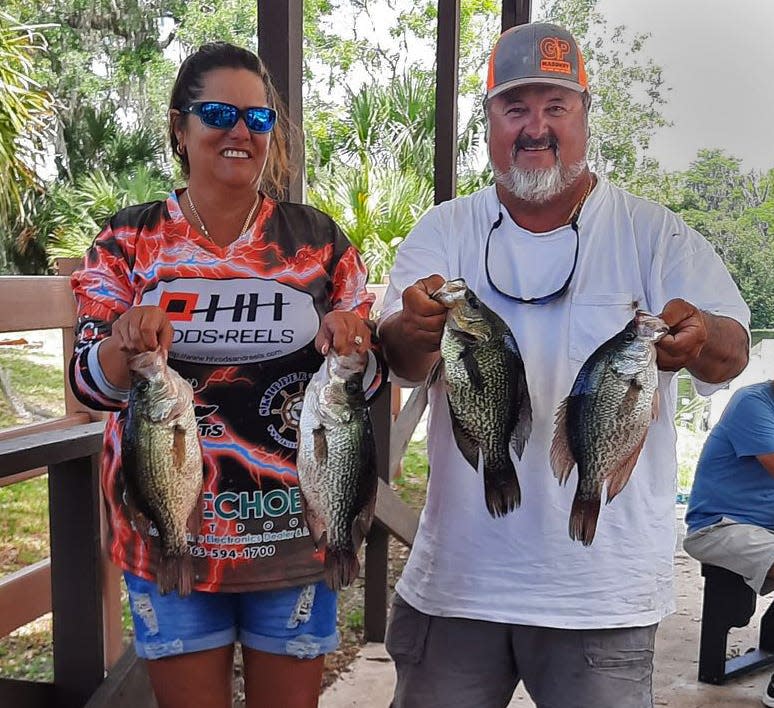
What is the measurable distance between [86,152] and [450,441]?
53.1 ft

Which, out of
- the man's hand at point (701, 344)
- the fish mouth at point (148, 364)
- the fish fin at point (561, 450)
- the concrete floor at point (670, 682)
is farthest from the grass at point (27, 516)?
the man's hand at point (701, 344)

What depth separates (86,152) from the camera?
16.4 m

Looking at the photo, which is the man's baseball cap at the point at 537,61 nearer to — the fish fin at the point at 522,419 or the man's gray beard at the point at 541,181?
the man's gray beard at the point at 541,181

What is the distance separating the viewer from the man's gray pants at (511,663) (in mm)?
1666

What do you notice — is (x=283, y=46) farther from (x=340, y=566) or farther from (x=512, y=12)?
(x=512, y=12)

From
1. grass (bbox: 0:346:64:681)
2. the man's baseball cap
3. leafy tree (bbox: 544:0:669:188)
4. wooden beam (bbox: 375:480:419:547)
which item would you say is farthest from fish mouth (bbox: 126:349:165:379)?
leafy tree (bbox: 544:0:669:188)

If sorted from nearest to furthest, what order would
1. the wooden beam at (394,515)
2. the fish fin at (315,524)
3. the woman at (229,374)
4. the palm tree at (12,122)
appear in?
the fish fin at (315,524) → the woman at (229,374) → the wooden beam at (394,515) → the palm tree at (12,122)

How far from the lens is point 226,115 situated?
1710 mm

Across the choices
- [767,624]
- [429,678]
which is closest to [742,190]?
[767,624]

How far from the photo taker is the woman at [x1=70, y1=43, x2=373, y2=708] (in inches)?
64.5

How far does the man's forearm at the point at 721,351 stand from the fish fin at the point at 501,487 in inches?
14.5

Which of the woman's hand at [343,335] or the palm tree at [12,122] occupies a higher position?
the palm tree at [12,122]

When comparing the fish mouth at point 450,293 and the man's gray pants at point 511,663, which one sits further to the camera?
the man's gray pants at point 511,663

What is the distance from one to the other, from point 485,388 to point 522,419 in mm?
97
